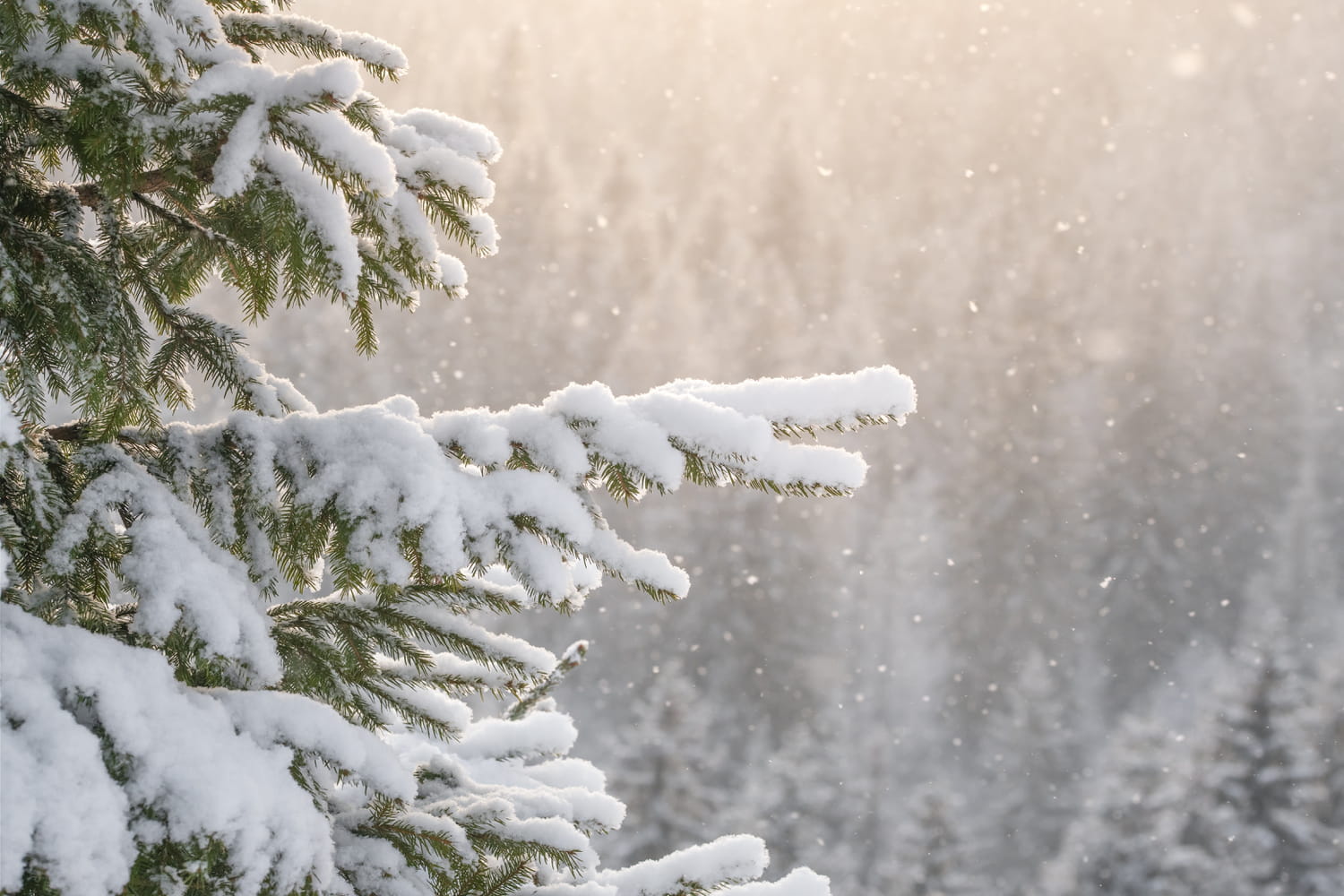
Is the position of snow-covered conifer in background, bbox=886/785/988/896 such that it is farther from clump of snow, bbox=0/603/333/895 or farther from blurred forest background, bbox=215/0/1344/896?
clump of snow, bbox=0/603/333/895

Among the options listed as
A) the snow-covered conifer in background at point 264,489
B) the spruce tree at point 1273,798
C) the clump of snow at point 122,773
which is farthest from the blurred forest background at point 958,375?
the clump of snow at point 122,773

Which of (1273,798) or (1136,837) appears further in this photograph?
(1136,837)

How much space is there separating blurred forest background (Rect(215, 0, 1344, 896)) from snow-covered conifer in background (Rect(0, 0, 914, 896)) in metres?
12.5

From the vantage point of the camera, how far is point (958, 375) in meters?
20.9

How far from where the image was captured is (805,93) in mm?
23828

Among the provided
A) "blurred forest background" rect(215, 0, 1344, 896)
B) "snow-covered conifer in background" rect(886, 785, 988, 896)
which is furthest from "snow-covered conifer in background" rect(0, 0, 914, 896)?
"snow-covered conifer in background" rect(886, 785, 988, 896)

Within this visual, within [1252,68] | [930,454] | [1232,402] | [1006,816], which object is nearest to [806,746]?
[1006,816]

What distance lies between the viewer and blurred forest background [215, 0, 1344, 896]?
46.2 feet

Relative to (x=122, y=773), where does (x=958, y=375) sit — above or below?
above

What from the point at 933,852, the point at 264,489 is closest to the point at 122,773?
the point at 264,489

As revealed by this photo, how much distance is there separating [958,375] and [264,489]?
2117cm

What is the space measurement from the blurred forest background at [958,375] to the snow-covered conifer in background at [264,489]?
1254 cm

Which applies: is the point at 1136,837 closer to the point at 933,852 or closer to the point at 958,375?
the point at 933,852

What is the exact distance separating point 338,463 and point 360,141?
36 centimetres
